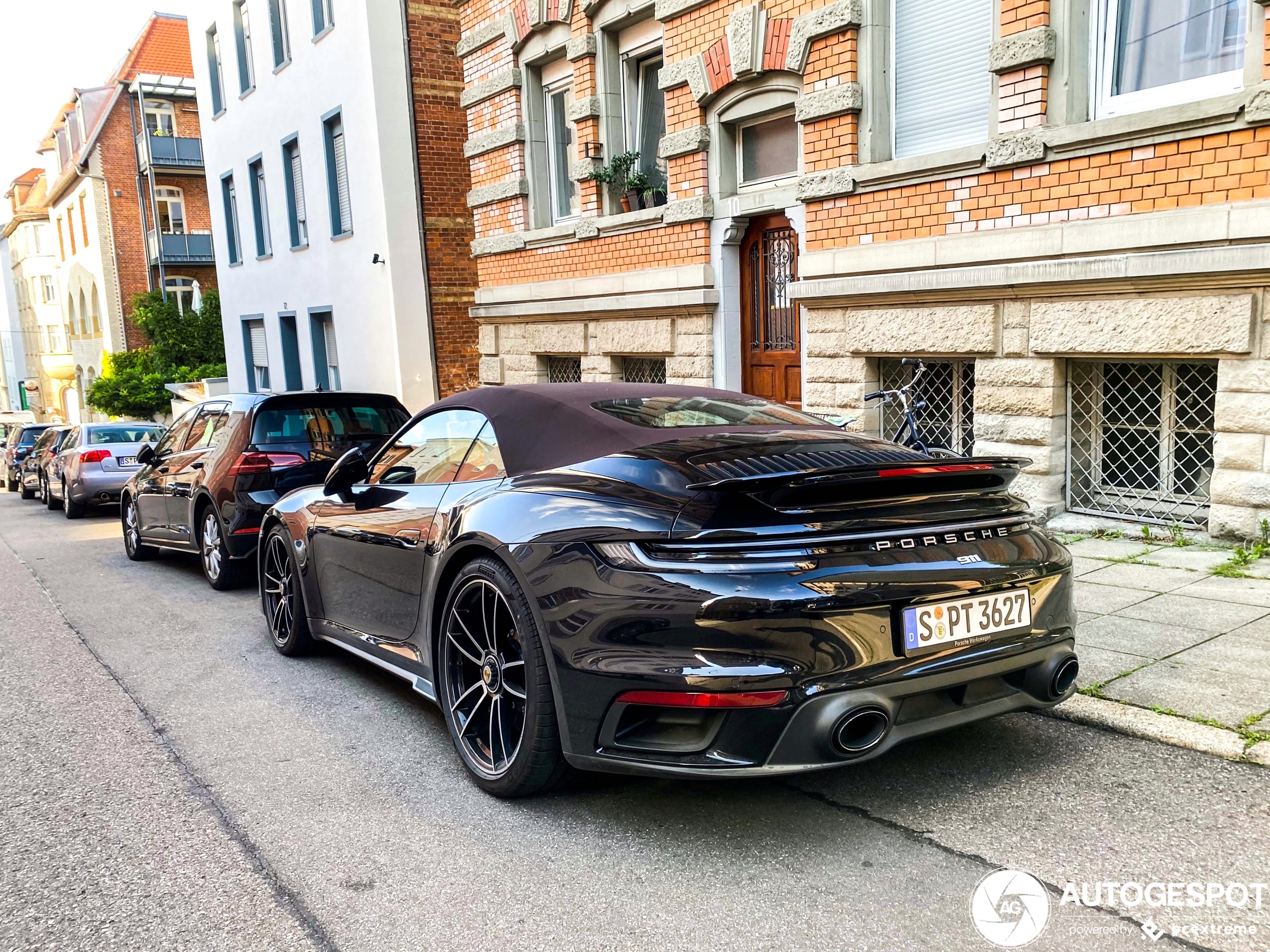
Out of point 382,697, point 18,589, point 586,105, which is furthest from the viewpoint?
point 586,105

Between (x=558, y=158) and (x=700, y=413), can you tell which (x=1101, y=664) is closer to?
(x=700, y=413)

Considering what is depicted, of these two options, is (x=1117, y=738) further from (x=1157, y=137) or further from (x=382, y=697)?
(x=1157, y=137)

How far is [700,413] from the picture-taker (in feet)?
13.9

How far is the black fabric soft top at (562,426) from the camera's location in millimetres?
3709

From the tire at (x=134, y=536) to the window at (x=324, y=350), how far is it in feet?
32.5

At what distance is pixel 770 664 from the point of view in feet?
9.53

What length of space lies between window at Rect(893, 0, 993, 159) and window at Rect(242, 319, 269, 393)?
58.9ft

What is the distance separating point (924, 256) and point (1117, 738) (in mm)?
5278

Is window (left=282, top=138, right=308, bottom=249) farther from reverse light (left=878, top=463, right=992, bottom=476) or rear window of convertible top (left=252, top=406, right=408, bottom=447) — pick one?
reverse light (left=878, top=463, right=992, bottom=476)

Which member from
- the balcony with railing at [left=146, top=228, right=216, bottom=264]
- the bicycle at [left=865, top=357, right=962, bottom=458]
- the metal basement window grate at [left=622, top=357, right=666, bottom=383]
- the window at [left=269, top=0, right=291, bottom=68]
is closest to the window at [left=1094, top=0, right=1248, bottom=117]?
the bicycle at [left=865, top=357, right=962, bottom=458]

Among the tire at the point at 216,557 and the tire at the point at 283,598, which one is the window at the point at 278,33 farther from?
the tire at the point at 283,598

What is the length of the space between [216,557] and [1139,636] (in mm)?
6563

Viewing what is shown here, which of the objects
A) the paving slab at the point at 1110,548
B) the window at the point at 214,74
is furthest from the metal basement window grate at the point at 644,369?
the window at the point at 214,74

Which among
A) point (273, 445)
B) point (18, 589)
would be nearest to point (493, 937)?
point (273, 445)
